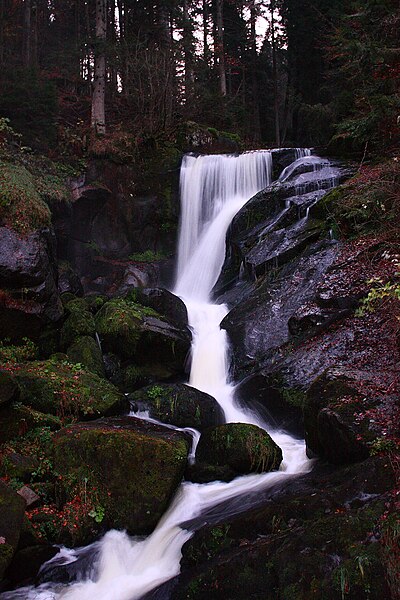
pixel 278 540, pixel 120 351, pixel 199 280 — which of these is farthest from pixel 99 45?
pixel 278 540

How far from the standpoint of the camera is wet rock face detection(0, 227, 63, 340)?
9.20 meters

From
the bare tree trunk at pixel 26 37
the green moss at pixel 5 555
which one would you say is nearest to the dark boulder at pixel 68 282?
the green moss at pixel 5 555

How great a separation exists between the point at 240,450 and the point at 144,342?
3.72m

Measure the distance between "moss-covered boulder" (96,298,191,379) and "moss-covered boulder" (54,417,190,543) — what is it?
11.3 feet

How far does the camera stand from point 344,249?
10000 millimetres

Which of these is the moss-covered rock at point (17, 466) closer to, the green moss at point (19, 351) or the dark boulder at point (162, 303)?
the green moss at point (19, 351)

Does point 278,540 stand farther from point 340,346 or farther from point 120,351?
point 120,351

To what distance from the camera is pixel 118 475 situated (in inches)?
234

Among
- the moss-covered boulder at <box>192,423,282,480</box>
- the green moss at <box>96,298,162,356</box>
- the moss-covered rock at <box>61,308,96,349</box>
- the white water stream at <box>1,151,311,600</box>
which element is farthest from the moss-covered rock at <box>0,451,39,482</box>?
the green moss at <box>96,298,162,356</box>

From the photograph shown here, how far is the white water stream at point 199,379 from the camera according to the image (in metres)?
5.19

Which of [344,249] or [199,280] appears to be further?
[199,280]

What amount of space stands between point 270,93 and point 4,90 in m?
19.3

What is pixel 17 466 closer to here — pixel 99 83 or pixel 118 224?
pixel 118 224

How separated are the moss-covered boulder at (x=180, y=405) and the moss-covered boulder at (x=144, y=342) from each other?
1.16 m
